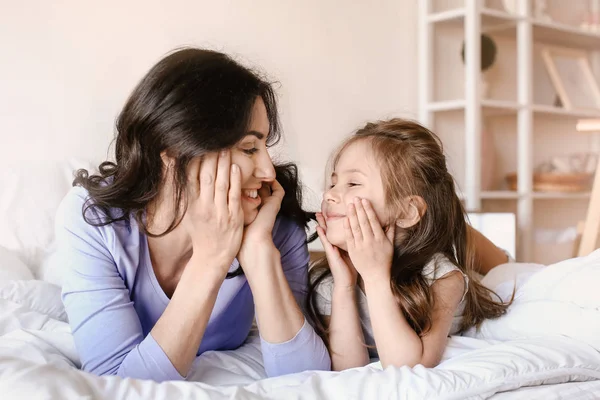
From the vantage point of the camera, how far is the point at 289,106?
2.45m

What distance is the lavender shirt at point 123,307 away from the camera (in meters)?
0.93

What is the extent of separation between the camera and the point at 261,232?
3.44 ft

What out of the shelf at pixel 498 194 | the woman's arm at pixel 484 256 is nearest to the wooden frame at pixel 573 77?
the shelf at pixel 498 194

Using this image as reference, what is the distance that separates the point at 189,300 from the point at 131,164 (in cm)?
23

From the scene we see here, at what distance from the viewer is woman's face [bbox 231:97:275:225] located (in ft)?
3.32

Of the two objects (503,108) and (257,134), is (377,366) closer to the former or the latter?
(257,134)

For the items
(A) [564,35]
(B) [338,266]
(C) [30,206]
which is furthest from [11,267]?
(A) [564,35]

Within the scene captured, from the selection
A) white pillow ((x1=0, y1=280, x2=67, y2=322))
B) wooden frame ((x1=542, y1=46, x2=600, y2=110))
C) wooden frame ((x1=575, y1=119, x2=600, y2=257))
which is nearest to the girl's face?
white pillow ((x1=0, y1=280, x2=67, y2=322))

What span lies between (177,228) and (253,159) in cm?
17

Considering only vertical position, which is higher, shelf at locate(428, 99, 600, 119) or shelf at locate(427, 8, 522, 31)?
shelf at locate(427, 8, 522, 31)

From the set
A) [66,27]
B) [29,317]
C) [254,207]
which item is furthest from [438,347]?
[66,27]

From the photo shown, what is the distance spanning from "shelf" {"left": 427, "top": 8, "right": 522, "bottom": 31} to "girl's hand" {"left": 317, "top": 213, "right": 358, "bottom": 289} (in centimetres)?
174

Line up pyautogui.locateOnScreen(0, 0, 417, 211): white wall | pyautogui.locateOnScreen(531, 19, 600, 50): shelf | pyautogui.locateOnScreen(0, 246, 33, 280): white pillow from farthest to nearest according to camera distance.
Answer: pyautogui.locateOnScreen(531, 19, 600, 50): shelf, pyautogui.locateOnScreen(0, 0, 417, 211): white wall, pyautogui.locateOnScreen(0, 246, 33, 280): white pillow

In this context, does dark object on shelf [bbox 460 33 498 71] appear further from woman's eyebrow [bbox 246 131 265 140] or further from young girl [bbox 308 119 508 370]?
woman's eyebrow [bbox 246 131 265 140]
